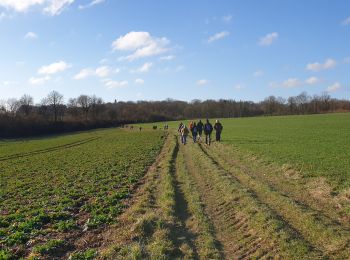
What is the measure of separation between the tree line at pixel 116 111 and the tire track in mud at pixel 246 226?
108 meters

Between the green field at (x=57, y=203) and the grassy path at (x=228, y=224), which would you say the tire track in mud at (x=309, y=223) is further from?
the green field at (x=57, y=203)

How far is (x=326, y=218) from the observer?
9805 millimetres

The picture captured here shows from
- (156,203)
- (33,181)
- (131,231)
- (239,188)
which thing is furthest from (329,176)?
(33,181)

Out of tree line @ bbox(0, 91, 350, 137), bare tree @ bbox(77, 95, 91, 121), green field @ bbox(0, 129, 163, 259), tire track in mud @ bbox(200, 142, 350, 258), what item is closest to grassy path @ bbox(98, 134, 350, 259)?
tire track in mud @ bbox(200, 142, 350, 258)

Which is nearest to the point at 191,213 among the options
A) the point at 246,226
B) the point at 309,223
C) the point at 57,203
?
the point at 246,226

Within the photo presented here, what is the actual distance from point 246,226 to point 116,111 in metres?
142

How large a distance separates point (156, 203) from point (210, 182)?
3.49 meters

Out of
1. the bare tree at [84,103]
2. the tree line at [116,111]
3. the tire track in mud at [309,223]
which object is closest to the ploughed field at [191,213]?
the tire track in mud at [309,223]

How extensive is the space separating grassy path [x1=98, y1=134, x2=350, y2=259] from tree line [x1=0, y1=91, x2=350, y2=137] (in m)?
107

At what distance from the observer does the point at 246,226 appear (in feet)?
32.2

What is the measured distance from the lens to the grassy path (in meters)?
8.12

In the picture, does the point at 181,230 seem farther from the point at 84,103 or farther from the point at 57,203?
the point at 84,103

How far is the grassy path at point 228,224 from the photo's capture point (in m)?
8.12

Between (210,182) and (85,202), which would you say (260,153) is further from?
(85,202)
